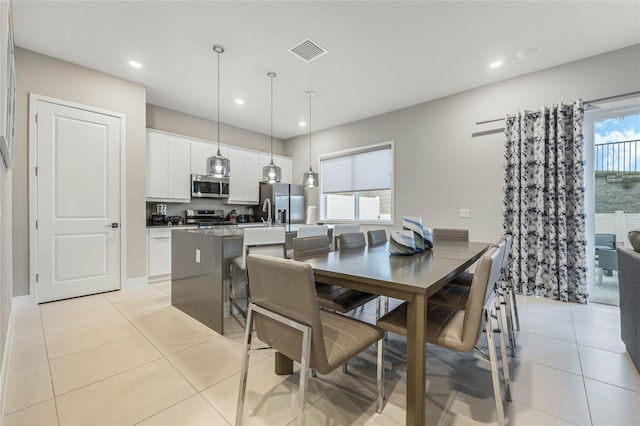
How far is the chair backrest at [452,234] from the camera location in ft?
9.93

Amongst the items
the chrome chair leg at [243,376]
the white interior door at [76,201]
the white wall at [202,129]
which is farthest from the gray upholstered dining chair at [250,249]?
the white wall at [202,129]

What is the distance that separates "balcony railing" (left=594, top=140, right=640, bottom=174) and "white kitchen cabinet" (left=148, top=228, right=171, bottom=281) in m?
5.80

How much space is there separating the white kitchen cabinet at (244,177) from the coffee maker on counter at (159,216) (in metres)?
1.19

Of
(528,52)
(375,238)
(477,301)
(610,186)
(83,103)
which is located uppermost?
(528,52)

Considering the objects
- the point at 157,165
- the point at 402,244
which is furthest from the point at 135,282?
the point at 402,244

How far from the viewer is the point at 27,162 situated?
297cm

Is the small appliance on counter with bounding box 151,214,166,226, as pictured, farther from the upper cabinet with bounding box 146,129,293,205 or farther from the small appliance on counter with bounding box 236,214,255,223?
the small appliance on counter with bounding box 236,214,255,223

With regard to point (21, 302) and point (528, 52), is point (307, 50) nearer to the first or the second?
point (528, 52)

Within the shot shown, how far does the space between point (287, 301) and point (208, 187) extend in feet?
13.8

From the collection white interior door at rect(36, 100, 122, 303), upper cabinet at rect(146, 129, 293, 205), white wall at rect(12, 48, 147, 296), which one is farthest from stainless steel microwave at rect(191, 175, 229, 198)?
white interior door at rect(36, 100, 122, 303)

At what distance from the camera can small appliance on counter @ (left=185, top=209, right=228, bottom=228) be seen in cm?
475

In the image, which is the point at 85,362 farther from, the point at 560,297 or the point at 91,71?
the point at 560,297

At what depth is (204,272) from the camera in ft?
8.45

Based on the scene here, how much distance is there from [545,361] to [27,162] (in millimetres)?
5255
